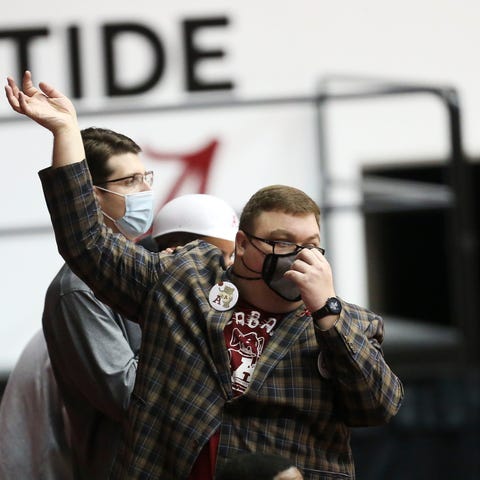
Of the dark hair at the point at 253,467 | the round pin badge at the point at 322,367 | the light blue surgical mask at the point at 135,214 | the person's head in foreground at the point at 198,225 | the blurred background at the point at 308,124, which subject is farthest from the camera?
the blurred background at the point at 308,124

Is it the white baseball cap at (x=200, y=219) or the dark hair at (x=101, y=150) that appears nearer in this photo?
Result: the dark hair at (x=101, y=150)

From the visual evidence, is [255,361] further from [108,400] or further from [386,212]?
[386,212]

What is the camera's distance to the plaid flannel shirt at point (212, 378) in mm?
3041

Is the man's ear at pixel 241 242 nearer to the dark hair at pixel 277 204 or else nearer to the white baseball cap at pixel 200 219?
the dark hair at pixel 277 204

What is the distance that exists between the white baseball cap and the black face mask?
0.78m

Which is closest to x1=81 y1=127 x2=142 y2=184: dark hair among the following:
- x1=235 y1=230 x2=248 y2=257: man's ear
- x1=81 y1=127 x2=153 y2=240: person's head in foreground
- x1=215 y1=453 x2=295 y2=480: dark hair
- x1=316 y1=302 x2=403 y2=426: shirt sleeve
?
x1=81 y1=127 x2=153 y2=240: person's head in foreground

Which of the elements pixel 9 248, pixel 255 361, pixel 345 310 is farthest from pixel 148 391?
pixel 9 248

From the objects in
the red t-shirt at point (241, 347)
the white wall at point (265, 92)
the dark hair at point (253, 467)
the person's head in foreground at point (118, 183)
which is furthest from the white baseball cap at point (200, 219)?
the white wall at point (265, 92)

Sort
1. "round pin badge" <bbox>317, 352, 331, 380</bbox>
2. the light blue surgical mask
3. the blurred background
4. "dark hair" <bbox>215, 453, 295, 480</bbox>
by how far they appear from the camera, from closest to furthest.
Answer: "dark hair" <bbox>215, 453, 295, 480</bbox> → "round pin badge" <bbox>317, 352, 331, 380</bbox> → the light blue surgical mask → the blurred background

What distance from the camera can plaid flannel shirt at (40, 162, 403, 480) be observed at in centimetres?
304

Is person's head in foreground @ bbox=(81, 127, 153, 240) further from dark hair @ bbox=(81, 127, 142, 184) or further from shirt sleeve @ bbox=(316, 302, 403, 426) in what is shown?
shirt sleeve @ bbox=(316, 302, 403, 426)

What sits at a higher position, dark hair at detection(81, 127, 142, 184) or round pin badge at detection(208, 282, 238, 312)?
dark hair at detection(81, 127, 142, 184)

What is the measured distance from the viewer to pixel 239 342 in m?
3.13

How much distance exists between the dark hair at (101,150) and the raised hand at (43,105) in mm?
555
